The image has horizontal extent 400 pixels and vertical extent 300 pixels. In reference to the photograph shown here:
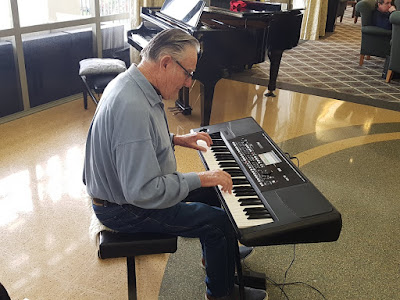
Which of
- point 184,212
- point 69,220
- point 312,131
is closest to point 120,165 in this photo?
point 184,212

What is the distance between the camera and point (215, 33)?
340 centimetres

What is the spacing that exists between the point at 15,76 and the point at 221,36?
202 centimetres

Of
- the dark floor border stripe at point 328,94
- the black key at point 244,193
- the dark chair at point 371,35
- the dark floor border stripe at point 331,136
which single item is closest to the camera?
the black key at point 244,193

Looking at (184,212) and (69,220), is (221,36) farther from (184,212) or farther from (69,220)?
(184,212)

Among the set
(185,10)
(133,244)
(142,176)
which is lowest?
(133,244)

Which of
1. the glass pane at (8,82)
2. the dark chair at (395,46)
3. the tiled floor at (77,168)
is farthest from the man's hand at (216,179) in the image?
the dark chair at (395,46)

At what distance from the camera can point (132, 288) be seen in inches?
64.2

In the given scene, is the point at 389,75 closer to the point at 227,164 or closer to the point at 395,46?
the point at 395,46

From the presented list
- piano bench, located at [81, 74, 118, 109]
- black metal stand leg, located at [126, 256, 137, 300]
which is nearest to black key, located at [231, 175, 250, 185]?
black metal stand leg, located at [126, 256, 137, 300]

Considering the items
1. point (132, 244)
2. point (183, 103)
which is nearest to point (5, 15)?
point (183, 103)

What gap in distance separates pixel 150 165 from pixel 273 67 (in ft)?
12.3

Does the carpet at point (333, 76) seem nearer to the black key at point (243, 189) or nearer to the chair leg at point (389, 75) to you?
the chair leg at point (389, 75)

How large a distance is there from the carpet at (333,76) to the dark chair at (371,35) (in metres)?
0.30

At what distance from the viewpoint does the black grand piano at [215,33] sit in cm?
346
